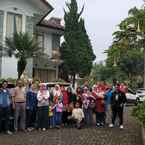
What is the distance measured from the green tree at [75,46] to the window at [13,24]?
10221 millimetres

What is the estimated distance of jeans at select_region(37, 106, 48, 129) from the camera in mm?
16719

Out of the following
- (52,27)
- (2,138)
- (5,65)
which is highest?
(52,27)

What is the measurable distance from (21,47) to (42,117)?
48.6 ft

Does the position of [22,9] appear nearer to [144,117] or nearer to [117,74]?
[144,117]

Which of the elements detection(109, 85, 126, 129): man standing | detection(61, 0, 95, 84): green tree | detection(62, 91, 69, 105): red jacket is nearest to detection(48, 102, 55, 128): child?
detection(62, 91, 69, 105): red jacket

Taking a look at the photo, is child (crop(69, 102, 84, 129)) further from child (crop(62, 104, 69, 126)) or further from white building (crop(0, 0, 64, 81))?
white building (crop(0, 0, 64, 81))

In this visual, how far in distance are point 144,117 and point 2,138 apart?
449cm

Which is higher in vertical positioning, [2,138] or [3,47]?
[3,47]

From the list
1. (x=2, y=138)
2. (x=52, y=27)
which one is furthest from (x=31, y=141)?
(x=52, y=27)

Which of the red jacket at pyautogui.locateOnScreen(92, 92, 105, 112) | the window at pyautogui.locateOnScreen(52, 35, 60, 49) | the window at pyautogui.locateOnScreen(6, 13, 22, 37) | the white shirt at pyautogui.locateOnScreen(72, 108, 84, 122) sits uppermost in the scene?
the window at pyautogui.locateOnScreen(6, 13, 22, 37)

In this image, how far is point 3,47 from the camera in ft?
107

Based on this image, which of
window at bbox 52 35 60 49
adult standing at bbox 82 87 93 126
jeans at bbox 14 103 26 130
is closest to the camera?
jeans at bbox 14 103 26 130

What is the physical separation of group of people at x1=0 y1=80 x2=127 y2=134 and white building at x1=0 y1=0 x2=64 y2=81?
52.9ft

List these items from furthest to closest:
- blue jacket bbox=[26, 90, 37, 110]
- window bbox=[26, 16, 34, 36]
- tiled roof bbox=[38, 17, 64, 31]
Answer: tiled roof bbox=[38, 17, 64, 31] < window bbox=[26, 16, 34, 36] < blue jacket bbox=[26, 90, 37, 110]
